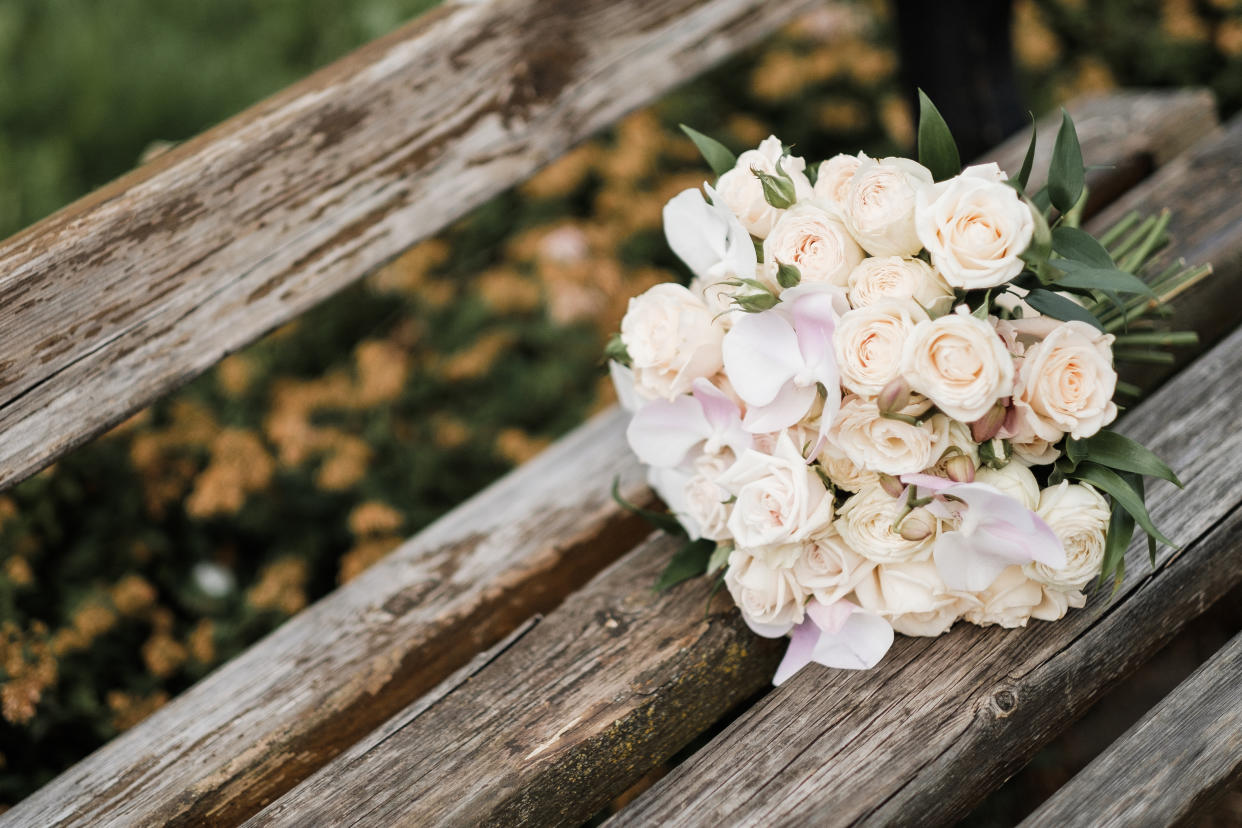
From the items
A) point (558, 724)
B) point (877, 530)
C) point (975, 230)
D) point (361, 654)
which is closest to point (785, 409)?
point (877, 530)

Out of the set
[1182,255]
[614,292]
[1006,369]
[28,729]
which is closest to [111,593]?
[28,729]

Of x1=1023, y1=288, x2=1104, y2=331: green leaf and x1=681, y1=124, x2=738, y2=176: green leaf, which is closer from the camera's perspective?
x1=1023, y1=288, x2=1104, y2=331: green leaf

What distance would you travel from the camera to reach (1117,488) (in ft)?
3.32

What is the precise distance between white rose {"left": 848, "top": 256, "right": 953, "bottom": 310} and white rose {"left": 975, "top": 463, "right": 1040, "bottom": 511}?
199 mm

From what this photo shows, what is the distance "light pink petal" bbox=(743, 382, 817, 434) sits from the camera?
1.04 meters

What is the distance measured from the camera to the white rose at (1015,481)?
1007mm

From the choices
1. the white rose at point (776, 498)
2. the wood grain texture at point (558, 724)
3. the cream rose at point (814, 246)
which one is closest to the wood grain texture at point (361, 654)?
the wood grain texture at point (558, 724)

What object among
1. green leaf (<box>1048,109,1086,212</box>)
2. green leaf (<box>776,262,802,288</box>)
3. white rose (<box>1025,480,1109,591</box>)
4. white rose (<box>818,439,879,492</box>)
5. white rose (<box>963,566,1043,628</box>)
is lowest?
white rose (<box>963,566,1043,628</box>)

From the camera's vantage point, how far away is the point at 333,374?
2438mm

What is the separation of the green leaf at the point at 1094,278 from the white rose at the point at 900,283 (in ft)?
0.39

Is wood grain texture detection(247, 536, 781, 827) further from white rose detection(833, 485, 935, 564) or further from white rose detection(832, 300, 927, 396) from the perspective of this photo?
white rose detection(832, 300, 927, 396)

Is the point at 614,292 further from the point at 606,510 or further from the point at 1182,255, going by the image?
the point at 1182,255

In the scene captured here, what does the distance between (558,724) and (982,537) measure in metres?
0.58

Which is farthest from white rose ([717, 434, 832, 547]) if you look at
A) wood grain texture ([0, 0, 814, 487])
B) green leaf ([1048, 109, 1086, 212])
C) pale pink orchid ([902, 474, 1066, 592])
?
wood grain texture ([0, 0, 814, 487])
